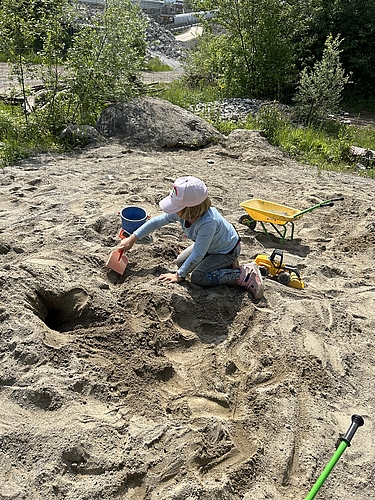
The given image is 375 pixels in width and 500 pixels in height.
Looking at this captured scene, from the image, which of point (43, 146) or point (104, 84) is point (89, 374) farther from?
point (104, 84)

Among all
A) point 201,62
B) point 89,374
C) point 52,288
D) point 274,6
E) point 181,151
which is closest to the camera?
point 89,374

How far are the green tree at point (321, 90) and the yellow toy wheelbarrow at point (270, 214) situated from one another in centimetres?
500

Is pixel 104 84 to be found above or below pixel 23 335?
above

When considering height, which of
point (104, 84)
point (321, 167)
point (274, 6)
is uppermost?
point (274, 6)

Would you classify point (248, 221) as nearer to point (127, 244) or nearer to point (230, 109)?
point (127, 244)

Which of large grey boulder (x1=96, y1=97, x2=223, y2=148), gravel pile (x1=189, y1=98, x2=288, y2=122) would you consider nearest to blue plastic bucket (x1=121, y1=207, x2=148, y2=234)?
large grey boulder (x1=96, y1=97, x2=223, y2=148)

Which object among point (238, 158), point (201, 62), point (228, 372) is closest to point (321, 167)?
point (238, 158)

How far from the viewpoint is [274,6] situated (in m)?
11.5

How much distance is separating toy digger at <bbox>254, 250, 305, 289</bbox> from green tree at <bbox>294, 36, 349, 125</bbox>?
6.16 m

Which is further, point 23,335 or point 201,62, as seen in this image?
point 201,62

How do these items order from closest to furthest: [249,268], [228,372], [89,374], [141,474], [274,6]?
[141,474], [89,374], [228,372], [249,268], [274,6]

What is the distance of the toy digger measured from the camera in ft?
13.2

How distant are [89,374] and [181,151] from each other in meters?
5.20

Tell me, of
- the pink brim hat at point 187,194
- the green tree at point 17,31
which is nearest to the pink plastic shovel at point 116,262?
the pink brim hat at point 187,194
